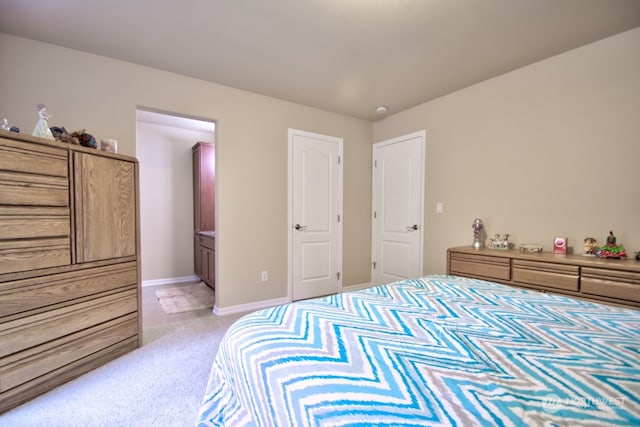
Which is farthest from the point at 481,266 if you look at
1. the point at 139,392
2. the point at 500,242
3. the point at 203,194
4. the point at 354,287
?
the point at 203,194

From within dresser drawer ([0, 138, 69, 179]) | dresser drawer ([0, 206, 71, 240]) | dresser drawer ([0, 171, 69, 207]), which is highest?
dresser drawer ([0, 138, 69, 179])

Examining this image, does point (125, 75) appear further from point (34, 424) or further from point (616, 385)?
point (616, 385)

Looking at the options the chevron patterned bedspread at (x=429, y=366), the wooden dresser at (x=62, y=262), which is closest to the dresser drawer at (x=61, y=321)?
the wooden dresser at (x=62, y=262)

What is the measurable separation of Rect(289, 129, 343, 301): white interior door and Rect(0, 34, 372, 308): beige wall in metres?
0.12

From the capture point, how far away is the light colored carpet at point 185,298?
3.19 m

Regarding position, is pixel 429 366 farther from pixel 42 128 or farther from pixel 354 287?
pixel 354 287

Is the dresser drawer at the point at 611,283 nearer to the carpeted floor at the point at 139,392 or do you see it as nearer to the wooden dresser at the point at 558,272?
the wooden dresser at the point at 558,272

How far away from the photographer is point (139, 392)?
1.66 m

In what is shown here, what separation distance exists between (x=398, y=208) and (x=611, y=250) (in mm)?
2018

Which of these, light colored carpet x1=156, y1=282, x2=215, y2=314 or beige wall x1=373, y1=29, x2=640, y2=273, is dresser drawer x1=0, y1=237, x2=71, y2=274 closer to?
light colored carpet x1=156, y1=282, x2=215, y2=314

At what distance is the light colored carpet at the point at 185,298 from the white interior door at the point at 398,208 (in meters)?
2.35

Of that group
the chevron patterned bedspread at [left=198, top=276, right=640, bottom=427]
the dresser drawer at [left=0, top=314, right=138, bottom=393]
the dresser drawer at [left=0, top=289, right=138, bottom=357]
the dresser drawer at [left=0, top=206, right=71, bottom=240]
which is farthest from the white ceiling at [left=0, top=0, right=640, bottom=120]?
the dresser drawer at [left=0, top=314, right=138, bottom=393]

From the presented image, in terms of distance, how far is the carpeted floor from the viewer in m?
1.45

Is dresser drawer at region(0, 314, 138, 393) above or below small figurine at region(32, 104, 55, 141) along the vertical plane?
below
